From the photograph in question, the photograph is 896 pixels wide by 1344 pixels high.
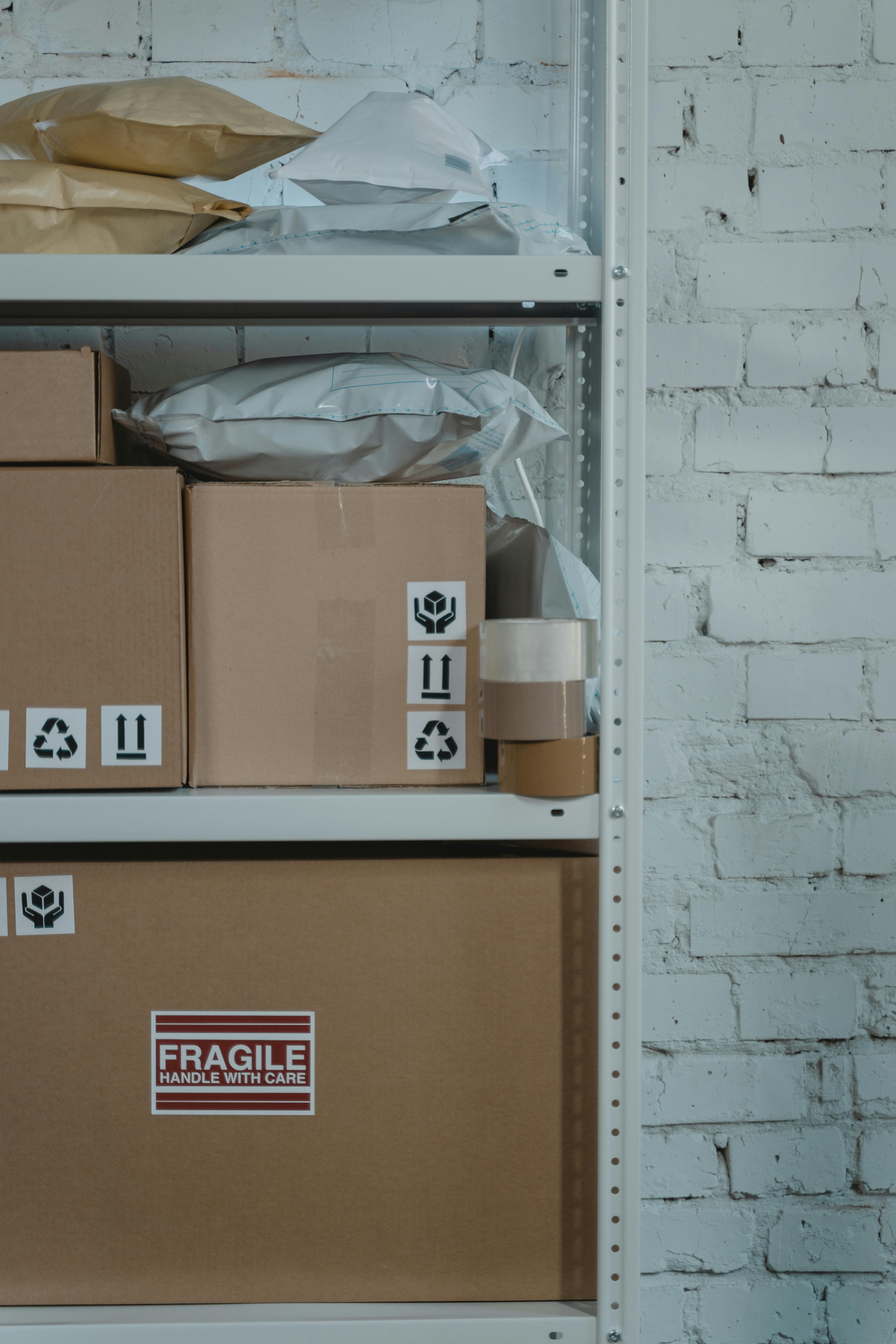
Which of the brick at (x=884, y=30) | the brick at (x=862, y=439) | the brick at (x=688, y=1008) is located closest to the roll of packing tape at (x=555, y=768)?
the brick at (x=688, y=1008)

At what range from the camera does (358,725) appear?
2.48 feet

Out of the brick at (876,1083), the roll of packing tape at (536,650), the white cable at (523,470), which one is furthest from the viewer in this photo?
the brick at (876,1083)

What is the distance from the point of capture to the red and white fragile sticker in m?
0.75

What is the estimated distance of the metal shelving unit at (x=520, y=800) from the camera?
0.70m

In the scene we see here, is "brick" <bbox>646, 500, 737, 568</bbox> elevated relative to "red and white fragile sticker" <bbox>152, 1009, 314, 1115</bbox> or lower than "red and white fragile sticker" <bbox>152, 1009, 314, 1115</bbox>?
elevated

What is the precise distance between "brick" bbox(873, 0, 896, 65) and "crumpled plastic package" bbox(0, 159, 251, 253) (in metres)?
0.85

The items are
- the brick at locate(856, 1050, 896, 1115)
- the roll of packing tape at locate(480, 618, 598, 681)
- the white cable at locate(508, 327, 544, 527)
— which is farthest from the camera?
the brick at locate(856, 1050, 896, 1115)

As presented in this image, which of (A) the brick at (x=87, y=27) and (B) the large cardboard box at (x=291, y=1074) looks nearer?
(B) the large cardboard box at (x=291, y=1074)

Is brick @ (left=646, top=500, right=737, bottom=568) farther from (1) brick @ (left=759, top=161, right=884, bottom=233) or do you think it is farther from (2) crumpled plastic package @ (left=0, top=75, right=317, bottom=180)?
(2) crumpled plastic package @ (left=0, top=75, right=317, bottom=180)

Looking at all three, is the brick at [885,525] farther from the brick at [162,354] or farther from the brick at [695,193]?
the brick at [162,354]

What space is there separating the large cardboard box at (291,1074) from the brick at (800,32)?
99 centimetres

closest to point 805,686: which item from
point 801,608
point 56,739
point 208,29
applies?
point 801,608

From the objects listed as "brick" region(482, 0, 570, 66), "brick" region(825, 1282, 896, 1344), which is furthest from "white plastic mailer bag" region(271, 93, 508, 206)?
"brick" region(825, 1282, 896, 1344)

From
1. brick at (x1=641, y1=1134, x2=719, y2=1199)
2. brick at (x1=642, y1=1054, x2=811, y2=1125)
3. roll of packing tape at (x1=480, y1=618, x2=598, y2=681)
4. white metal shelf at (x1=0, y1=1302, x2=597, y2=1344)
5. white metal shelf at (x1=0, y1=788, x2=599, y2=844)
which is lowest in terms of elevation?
brick at (x1=641, y1=1134, x2=719, y2=1199)
